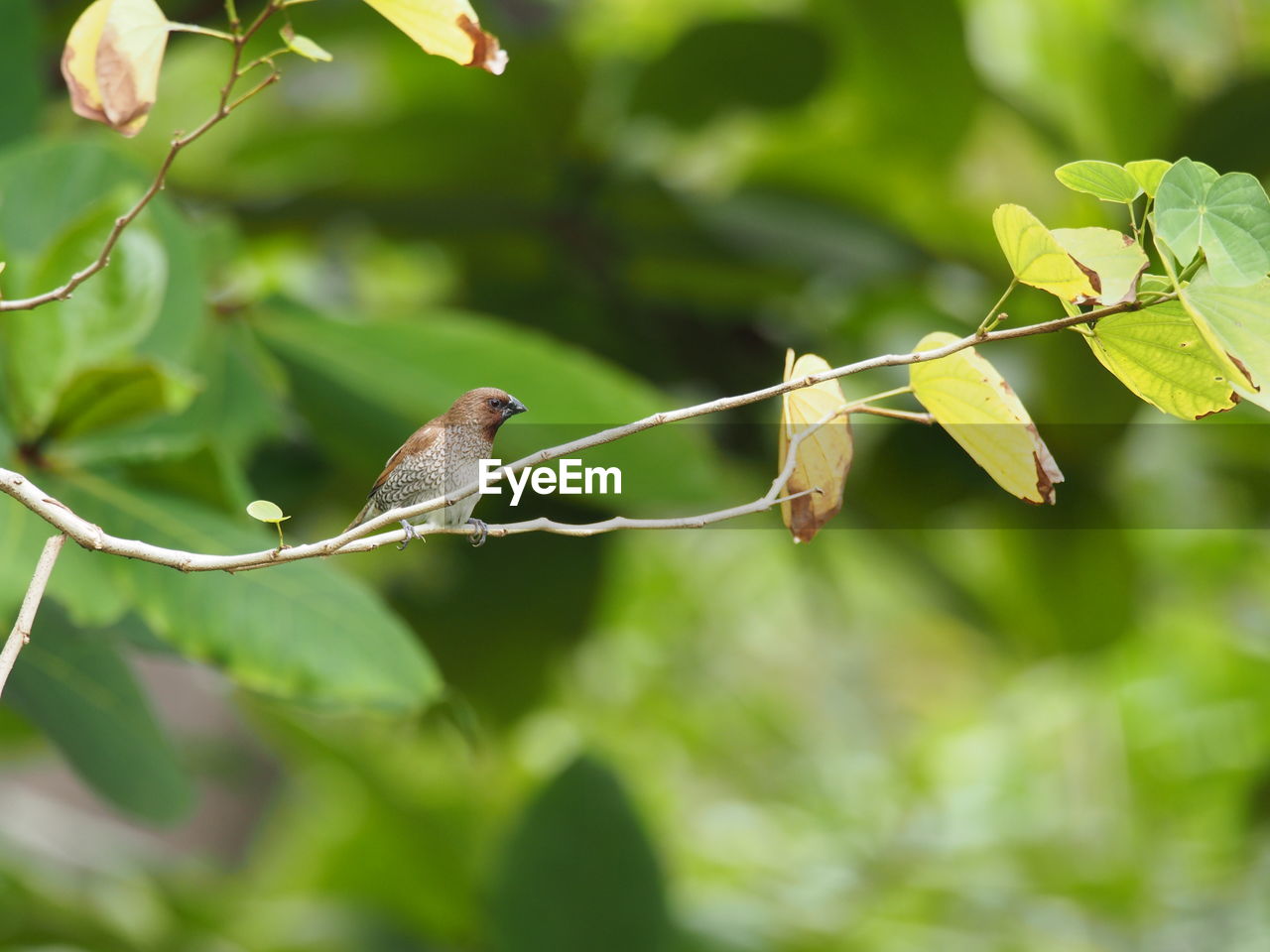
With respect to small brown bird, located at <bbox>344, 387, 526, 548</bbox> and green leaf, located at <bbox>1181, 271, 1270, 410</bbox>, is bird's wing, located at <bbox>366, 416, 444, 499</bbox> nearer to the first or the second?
small brown bird, located at <bbox>344, 387, 526, 548</bbox>

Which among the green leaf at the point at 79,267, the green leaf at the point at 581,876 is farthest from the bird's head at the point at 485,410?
the green leaf at the point at 581,876

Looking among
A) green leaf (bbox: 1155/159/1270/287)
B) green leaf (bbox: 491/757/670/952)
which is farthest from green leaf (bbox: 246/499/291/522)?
green leaf (bbox: 491/757/670/952)

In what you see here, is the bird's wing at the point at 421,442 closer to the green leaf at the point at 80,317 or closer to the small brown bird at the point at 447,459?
the small brown bird at the point at 447,459

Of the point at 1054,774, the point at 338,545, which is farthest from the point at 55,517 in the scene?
the point at 1054,774

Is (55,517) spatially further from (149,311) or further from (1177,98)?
(1177,98)

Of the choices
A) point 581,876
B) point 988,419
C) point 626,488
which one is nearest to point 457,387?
point 626,488

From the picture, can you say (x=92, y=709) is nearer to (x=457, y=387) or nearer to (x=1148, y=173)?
(x=457, y=387)
